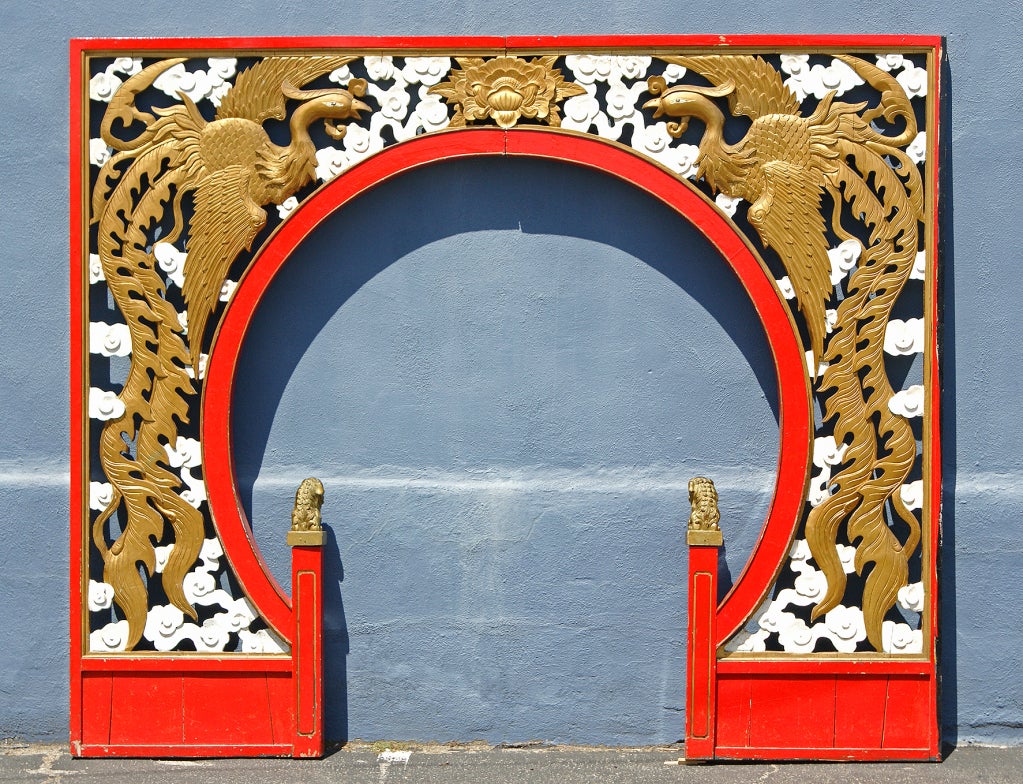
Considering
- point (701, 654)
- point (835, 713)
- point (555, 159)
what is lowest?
point (835, 713)

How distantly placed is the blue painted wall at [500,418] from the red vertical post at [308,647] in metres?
0.17

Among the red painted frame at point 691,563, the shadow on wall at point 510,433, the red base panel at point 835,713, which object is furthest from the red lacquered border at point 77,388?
the red base panel at point 835,713

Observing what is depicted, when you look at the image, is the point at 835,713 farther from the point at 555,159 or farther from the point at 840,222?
the point at 555,159

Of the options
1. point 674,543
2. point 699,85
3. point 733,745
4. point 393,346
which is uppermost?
point 699,85

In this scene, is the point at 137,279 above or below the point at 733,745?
above

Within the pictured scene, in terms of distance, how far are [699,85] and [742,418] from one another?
1.38 meters

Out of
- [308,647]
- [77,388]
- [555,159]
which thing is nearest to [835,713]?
[308,647]

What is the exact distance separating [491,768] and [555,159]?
250 centimetres

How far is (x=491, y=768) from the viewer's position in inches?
185

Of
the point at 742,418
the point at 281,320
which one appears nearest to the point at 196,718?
the point at 281,320

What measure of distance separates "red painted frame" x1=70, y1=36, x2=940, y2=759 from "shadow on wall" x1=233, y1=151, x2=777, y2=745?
0.13 m

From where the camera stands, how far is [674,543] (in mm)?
4828

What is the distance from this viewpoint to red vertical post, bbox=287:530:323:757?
4.70 m

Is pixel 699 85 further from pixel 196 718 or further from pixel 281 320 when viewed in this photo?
pixel 196 718
